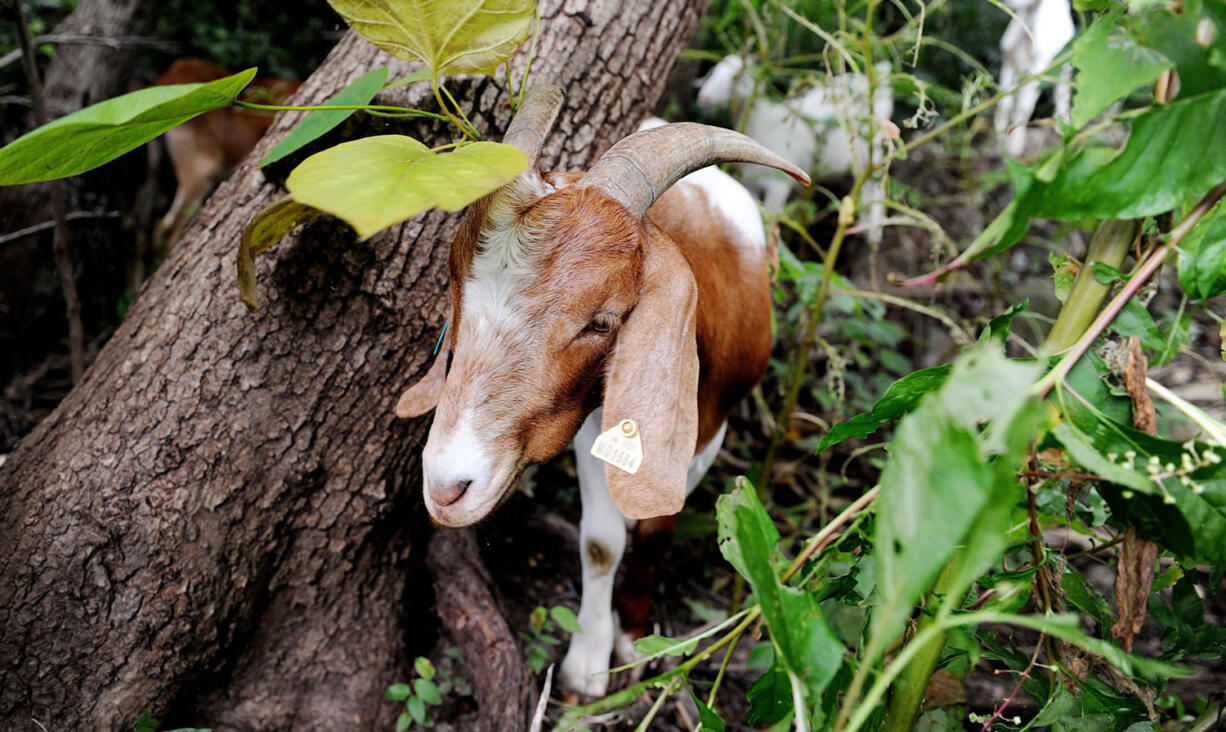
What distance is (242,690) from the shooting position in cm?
224

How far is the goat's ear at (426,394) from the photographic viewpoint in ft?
6.30

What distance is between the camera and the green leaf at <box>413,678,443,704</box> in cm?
233

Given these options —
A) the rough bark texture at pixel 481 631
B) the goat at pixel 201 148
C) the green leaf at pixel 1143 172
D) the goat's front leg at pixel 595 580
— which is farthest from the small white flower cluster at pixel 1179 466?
the goat at pixel 201 148

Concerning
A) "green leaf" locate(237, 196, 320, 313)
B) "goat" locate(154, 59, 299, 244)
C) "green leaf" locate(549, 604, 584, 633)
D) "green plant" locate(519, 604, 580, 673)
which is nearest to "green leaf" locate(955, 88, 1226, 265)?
"green leaf" locate(237, 196, 320, 313)

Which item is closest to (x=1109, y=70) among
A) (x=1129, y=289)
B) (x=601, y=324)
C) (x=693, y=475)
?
(x=1129, y=289)

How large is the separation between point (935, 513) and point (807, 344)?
197 cm

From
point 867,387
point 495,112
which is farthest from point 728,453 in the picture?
point 495,112

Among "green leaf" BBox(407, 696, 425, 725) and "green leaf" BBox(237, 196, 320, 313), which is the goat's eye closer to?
"green leaf" BBox(237, 196, 320, 313)

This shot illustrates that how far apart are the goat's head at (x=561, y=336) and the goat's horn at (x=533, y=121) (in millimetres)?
10

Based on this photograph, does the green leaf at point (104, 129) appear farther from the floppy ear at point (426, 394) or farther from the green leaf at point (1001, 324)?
the green leaf at point (1001, 324)

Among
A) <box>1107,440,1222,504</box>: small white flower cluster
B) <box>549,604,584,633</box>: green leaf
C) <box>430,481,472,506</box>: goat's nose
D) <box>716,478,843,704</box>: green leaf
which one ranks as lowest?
<box>549,604,584,633</box>: green leaf

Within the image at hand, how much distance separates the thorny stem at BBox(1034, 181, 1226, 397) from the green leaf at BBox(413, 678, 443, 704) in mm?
1876

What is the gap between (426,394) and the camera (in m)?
1.94

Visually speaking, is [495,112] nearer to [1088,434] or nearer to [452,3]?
[452,3]
